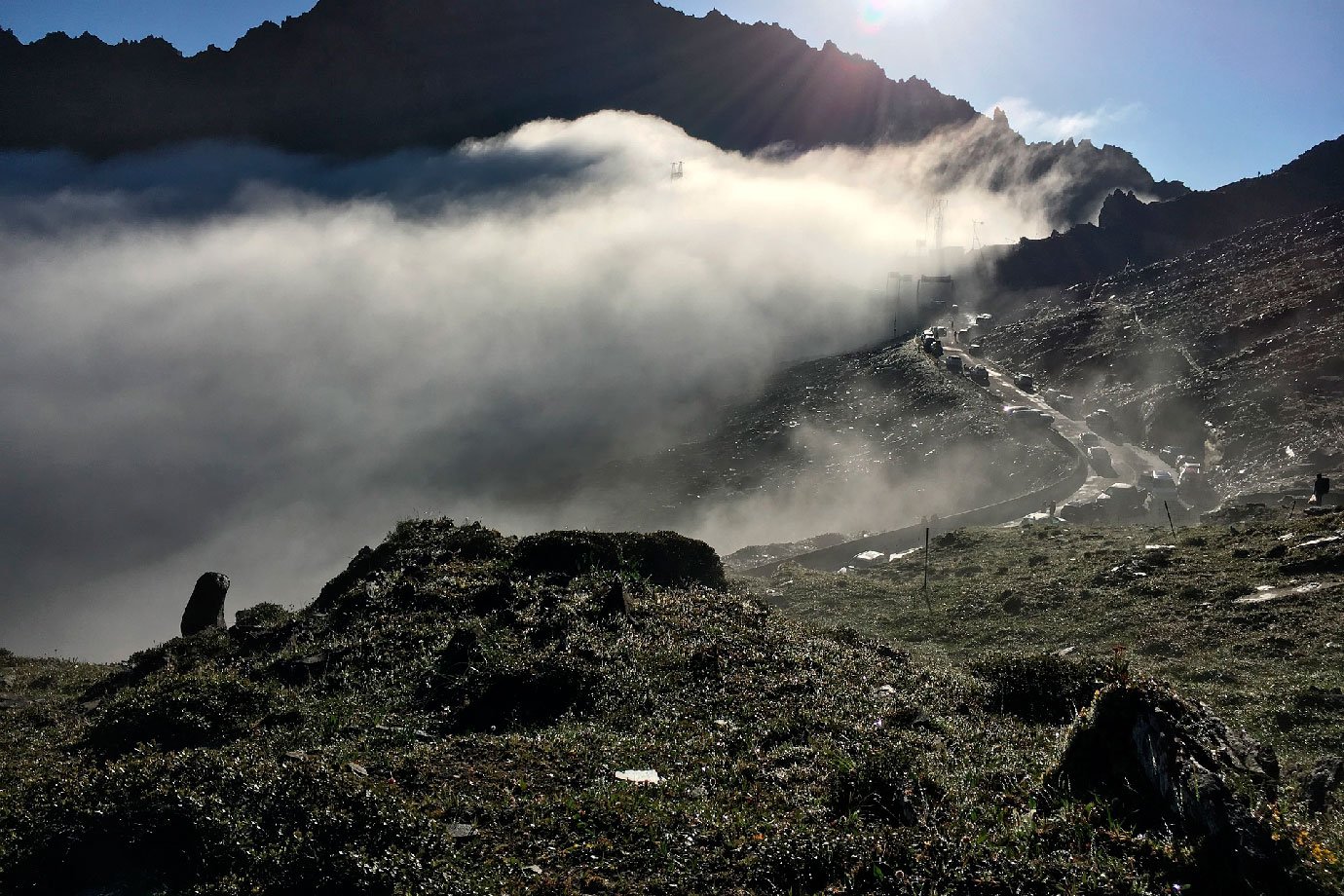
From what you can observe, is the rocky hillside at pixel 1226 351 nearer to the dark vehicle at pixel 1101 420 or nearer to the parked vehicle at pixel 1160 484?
the dark vehicle at pixel 1101 420

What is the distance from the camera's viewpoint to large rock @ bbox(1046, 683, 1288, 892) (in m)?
6.40

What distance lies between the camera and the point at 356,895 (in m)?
6.96

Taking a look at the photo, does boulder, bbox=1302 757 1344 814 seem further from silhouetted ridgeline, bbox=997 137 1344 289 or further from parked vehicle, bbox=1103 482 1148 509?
silhouetted ridgeline, bbox=997 137 1344 289

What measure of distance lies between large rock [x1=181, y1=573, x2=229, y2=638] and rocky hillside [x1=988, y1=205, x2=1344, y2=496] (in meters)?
53.5

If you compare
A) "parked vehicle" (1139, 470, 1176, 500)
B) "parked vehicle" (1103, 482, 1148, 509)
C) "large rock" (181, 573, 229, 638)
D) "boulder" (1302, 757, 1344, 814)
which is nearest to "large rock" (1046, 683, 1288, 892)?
"boulder" (1302, 757, 1344, 814)

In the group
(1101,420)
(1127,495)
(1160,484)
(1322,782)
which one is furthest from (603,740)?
(1101,420)

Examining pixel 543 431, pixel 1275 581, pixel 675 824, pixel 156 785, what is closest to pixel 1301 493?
pixel 1275 581

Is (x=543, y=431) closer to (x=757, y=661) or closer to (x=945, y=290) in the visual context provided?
(x=945, y=290)

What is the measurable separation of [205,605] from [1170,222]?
16472 centimetres

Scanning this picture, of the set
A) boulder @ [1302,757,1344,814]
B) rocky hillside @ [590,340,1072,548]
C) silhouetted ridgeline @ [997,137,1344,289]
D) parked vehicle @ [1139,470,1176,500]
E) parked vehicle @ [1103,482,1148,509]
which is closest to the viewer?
boulder @ [1302,757,1344,814]

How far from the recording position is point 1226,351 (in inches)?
3201

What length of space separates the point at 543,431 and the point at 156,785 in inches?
4707

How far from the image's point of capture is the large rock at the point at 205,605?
23891 mm

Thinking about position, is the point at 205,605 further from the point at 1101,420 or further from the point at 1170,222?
the point at 1170,222
